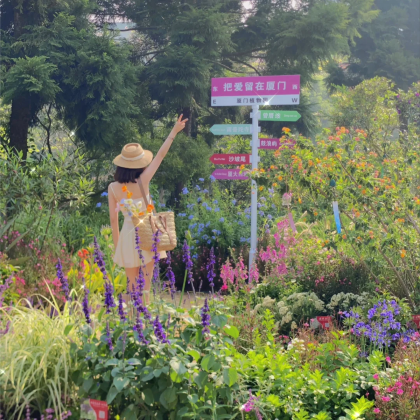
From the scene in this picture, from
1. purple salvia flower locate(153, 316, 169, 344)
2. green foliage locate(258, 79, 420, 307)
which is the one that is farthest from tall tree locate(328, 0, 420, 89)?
purple salvia flower locate(153, 316, 169, 344)

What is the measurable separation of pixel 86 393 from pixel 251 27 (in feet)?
38.4

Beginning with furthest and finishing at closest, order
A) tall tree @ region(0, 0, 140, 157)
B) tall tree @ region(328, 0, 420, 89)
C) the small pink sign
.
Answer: tall tree @ region(328, 0, 420, 89) → tall tree @ region(0, 0, 140, 157) → the small pink sign

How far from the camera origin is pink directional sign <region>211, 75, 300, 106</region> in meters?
6.52

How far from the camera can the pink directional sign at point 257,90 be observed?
21.4ft

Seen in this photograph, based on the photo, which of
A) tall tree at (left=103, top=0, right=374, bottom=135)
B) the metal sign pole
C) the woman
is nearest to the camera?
the woman

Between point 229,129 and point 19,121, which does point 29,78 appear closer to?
point 19,121

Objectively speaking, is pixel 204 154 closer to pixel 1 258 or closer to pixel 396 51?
pixel 1 258

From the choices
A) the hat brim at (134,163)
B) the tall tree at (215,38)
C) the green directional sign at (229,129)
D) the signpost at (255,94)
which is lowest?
the hat brim at (134,163)

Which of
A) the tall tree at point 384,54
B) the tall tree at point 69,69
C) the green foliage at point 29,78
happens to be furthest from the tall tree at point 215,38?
the tall tree at point 384,54

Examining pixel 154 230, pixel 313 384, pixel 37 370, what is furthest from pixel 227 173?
pixel 37 370

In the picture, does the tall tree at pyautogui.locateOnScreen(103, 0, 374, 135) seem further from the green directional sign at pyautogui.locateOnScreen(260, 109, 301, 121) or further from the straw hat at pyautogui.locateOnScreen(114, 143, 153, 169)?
the straw hat at pyautogui.locateOnScreen(114, 143, 153, 169)

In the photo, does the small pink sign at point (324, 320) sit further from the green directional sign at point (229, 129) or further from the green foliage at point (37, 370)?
the green directional sign at point (229, 129)

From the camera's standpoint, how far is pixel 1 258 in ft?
16.0

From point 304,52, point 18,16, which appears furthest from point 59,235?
point 304,52
